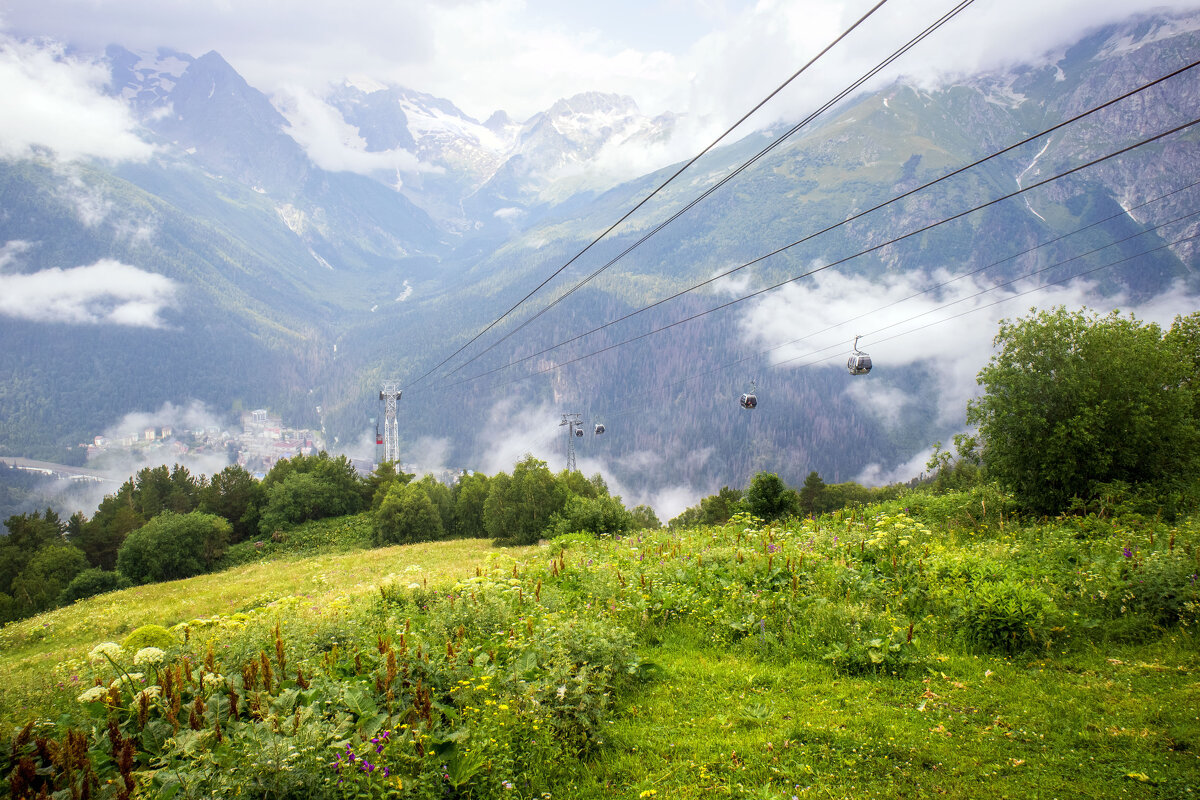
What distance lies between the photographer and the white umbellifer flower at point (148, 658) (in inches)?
321

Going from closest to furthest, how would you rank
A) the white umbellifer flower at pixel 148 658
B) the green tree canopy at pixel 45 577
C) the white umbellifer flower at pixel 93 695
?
the white umbellifer flower at pixel 93 695
the white umbellifer flower at pixel 148 658
the green tree canopy at pixel 45 577

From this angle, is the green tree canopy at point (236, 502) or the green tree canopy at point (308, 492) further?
the green tree canopy at point (236, 502)

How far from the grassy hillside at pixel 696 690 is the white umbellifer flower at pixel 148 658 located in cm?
4

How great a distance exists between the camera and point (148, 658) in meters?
8.19

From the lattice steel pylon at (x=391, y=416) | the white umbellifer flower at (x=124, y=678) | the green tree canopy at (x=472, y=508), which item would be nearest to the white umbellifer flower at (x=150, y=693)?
the white umbellifer flower at (x=124, y=678)

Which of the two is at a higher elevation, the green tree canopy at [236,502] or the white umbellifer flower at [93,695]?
the green tree canopy at [236,502]

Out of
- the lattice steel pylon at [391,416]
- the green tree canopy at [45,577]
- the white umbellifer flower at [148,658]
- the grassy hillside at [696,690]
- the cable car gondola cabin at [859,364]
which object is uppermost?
the lattice steel pylon at [391,416]

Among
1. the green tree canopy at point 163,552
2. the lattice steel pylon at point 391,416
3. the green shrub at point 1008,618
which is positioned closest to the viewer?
the green shrub at point 1008,618

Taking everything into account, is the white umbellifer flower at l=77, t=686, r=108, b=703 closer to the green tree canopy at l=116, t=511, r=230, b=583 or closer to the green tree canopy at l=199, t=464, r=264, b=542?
the green tree canopy at l=116, t=511, r=230, b=583

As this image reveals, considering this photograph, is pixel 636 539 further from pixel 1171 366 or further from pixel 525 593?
pixel 1171 366

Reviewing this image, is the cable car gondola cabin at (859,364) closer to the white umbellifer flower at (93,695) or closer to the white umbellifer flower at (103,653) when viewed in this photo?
the white umbellifer flower at (103,653)

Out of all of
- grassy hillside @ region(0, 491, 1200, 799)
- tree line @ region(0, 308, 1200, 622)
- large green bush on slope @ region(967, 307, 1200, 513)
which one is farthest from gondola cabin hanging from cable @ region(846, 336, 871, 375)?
grassy hillside @ region(0, 491, 1200, 799)

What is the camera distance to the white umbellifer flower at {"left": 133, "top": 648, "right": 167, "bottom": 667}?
26.7 ft

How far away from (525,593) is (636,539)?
7.30 meters
